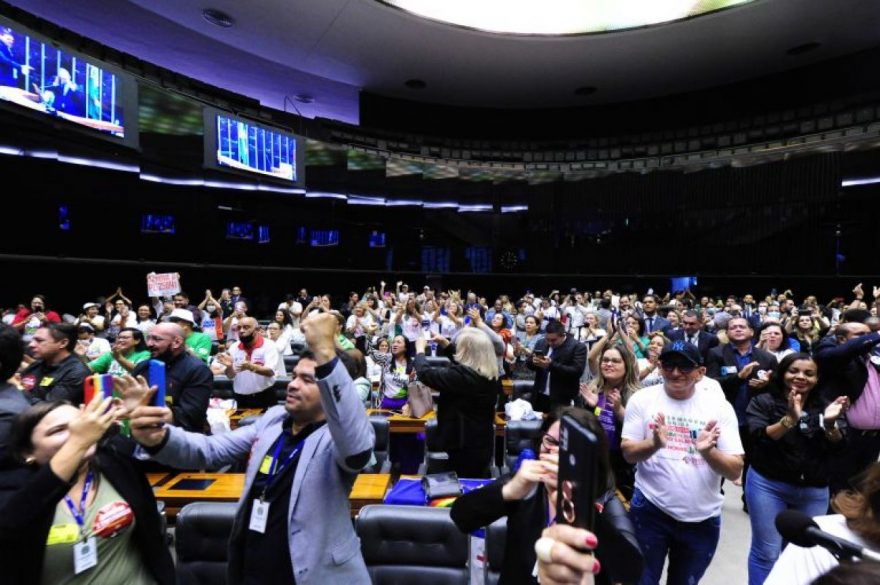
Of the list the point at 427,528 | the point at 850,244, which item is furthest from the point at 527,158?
the point at 427,528

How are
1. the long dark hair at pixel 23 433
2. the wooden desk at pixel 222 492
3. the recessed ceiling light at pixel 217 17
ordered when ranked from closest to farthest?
the long dark hair at pixel 23 433 < the wooden desk at pixel 222 492 < the recessed ceiling light at pixel 217 17

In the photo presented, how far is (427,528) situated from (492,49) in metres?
15.7

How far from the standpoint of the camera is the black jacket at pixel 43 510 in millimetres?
1455

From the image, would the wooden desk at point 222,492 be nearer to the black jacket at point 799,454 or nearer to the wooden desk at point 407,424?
the wooden desk at point 407,424

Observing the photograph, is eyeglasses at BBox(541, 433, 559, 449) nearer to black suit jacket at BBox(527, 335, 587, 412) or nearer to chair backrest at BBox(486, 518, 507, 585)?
chair backrest at BBox(486, 518, 507, 585)

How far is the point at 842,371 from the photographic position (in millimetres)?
2986

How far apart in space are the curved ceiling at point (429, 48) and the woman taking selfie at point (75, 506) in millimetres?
13013

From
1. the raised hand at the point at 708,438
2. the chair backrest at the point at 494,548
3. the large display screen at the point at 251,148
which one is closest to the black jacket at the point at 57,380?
the chair backrest at the point at 494,548

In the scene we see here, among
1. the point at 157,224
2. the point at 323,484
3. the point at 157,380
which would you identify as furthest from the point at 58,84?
the point at 323,484

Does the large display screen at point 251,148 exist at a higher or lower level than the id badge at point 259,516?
higher

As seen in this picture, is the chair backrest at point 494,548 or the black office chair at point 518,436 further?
the black office chair at point 518,436

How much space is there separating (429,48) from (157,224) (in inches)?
373

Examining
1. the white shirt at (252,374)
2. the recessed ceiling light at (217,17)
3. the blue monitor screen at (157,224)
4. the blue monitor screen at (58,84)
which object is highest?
the recessed ceiling light at (217,17)

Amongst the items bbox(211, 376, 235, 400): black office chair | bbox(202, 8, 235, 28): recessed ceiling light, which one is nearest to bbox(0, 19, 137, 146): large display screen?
bbox(202, 8, 235, 28): recessed ceiling light
